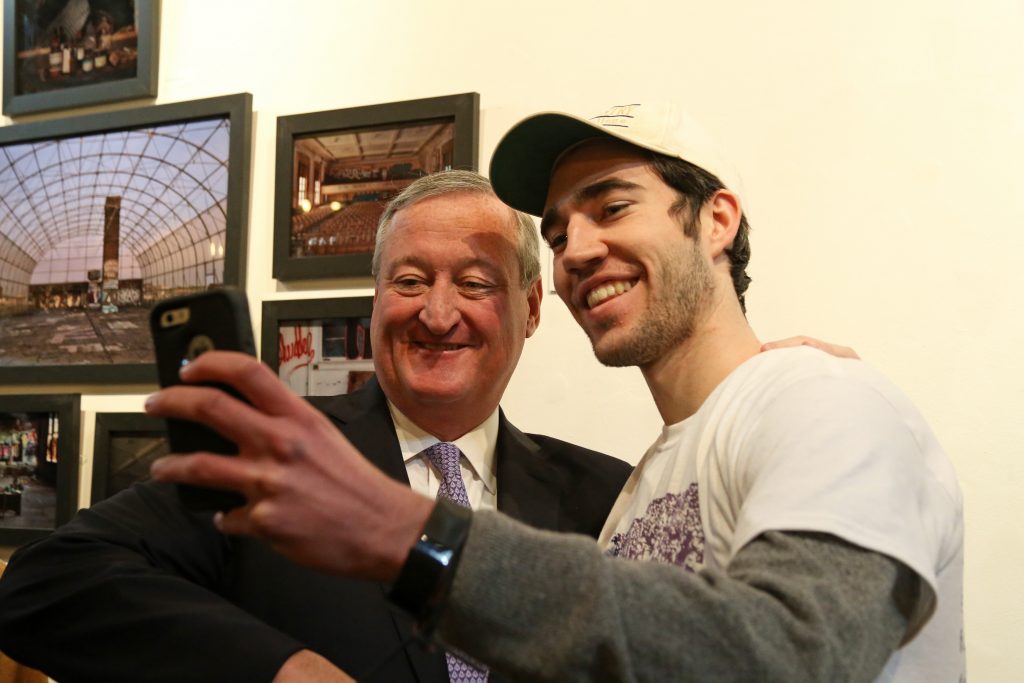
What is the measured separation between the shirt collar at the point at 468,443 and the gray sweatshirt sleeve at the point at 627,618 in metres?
0.87

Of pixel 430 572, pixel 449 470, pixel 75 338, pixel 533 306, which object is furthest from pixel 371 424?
pixel 75 338

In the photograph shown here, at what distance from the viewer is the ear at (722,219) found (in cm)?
104

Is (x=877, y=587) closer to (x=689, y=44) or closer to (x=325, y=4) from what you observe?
(x=689, y=44)

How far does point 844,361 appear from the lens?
0.74 metres

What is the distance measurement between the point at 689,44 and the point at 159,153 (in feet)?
4.28

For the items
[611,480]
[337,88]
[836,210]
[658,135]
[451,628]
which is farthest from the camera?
[337,88]

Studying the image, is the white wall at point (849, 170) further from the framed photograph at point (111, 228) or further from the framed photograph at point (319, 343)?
the framed photograph at point (111, 228)

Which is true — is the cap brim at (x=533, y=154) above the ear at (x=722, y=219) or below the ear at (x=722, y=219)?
above

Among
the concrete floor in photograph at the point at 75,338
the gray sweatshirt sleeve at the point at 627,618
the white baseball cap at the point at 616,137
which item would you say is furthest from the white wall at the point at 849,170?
the gray sweatshirt sleeve at the point at 627,618

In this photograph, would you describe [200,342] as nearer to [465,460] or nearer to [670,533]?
[670,533]

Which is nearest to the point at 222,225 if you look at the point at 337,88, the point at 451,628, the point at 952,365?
the point at 337,88

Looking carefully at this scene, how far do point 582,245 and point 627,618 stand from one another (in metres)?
0.57

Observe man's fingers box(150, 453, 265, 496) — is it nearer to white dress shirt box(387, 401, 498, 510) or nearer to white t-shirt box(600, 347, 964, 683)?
white t-shirt box(600, 347, 964, 683)

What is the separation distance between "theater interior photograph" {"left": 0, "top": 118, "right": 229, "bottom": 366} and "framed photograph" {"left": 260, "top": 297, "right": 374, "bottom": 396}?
22 centimetres
